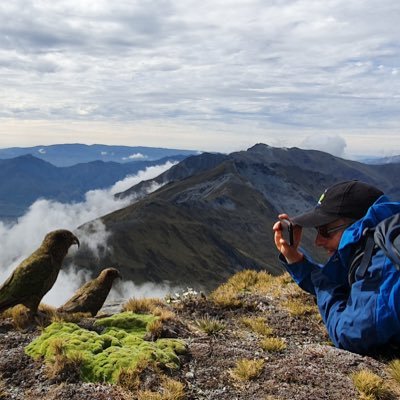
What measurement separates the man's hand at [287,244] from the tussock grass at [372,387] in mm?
1943

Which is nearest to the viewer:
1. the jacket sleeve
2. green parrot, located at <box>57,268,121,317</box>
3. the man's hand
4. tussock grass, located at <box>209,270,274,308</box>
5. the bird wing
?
the jacket sleeve

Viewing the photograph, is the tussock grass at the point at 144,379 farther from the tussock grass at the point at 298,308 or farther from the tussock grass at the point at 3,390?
the tussock grass at the point at 298,308

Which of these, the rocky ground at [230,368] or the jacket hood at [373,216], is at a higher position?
the jacket hood at [373,216]

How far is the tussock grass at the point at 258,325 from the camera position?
31.7ft

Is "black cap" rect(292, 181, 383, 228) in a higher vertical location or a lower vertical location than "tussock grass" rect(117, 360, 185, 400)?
higher

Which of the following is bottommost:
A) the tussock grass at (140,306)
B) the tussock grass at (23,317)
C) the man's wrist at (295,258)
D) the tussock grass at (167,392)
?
the tussock grass at (140,306)

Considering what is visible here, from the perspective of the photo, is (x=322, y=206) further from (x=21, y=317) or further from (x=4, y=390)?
(x=21, y=317)

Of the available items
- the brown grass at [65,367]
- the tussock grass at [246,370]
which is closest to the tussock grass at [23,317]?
the brown grass at [65,367]

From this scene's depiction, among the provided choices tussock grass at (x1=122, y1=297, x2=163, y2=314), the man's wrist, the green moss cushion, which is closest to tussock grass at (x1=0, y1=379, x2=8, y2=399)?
the green moss cushion

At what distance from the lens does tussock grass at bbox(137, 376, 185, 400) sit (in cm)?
609

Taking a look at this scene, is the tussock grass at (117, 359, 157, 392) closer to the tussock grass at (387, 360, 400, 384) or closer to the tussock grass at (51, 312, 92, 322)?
the tussock grass at (387, 360, 400, 384)

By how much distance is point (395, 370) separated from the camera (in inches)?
253

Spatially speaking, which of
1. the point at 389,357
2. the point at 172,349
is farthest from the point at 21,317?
the point at 389,357

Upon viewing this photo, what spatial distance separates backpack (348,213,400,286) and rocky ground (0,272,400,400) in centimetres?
165
